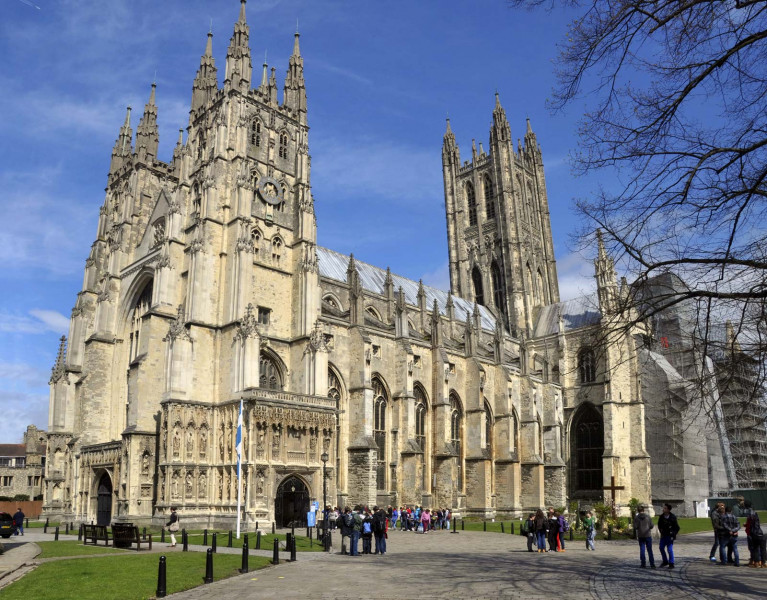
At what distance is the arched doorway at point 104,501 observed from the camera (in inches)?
1481

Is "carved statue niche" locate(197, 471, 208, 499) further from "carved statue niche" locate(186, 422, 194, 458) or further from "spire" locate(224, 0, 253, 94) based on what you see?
"spire" locate(224, 0, 253, 94)

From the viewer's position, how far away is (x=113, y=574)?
15102mm

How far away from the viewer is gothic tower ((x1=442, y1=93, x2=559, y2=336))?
2662 inches

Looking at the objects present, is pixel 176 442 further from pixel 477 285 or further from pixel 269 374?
pixel 477 285

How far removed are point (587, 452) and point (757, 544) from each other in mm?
41070

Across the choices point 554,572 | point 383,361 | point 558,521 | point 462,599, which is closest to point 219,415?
point 383,361

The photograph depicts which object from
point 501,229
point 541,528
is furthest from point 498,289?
point 541,528

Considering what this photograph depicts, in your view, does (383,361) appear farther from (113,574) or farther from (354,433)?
(113,574)

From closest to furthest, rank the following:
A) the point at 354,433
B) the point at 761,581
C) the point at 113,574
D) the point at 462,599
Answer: the point at 462,599, the point at 761,581, the point at 113,574, the point at 354,433

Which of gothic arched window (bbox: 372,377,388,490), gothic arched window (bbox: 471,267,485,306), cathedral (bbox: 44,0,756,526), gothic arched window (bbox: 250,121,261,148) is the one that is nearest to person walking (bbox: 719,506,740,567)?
cathedral (bbox: 44,0,756,526)

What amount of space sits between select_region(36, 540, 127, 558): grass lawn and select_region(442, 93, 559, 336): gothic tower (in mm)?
47865

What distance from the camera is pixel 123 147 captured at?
2019 inches

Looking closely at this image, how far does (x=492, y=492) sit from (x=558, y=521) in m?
26.7

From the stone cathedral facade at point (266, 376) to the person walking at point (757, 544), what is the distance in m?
11.4
